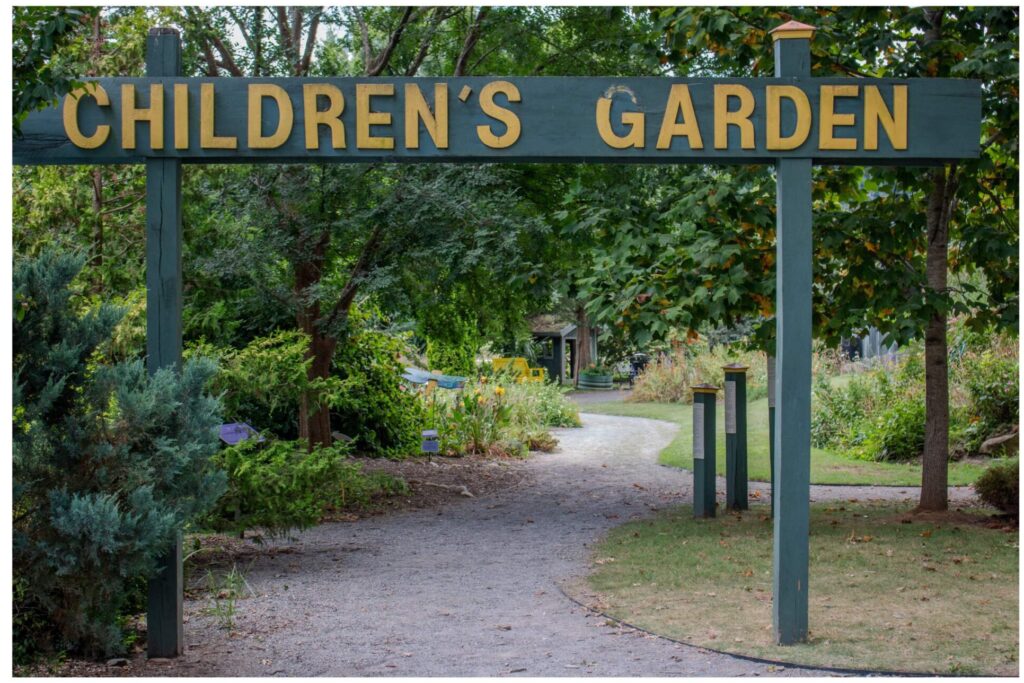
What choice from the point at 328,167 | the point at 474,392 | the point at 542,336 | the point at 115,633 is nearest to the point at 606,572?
the point at 115,633

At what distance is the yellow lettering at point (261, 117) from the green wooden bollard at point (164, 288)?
433mm

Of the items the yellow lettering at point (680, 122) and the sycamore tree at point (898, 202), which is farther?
the sycamore tree at point (898, 202)

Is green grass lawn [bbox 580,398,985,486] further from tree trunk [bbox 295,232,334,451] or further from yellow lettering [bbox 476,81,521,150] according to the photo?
yellow lettering [bbox 476,81,521,150]

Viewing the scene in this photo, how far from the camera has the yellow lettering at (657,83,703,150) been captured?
213 inches

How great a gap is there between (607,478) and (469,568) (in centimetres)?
622

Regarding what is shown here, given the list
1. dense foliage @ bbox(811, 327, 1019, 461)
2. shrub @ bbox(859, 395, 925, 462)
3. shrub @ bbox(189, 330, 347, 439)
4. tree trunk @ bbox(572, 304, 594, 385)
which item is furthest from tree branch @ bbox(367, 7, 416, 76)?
tree trunk @ bbox(572, 304, 594, 385)

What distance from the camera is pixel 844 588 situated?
7320mm

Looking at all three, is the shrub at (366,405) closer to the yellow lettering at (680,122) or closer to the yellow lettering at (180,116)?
the yellow lettering at (180,116)

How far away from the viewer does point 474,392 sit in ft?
58.7

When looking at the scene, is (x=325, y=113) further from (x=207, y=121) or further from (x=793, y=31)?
(x=793, y=31)

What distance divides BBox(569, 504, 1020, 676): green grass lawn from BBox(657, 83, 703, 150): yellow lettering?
270cm

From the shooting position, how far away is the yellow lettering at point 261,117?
5375 mm

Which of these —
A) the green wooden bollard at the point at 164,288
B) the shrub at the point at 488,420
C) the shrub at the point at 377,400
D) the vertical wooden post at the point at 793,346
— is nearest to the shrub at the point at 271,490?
the green wooden bollard at the point at 164,288

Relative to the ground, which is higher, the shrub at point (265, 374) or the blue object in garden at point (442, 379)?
the shrub at point (265, 374)
